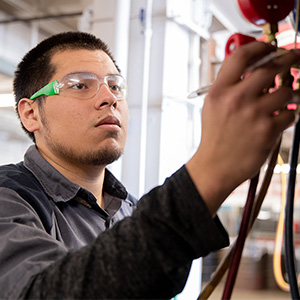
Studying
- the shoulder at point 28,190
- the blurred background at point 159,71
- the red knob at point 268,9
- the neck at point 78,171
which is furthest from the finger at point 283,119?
the blurred background at point 159,71

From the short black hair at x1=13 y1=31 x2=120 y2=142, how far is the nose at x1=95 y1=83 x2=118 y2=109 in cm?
20

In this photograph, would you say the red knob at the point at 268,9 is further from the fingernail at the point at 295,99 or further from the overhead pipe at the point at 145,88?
the overhead pipe at the point at 145,88

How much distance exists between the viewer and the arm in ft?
1.60

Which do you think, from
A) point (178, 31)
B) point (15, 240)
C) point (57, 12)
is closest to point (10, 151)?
Answer: point (57, 12)

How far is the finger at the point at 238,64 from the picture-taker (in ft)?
1.65

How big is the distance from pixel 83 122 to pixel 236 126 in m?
0.73

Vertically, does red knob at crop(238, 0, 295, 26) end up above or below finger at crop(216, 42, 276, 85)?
above

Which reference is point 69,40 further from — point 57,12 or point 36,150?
point 57,12

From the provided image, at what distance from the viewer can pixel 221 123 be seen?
1.63 feet

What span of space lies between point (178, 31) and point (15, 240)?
4.07 ft

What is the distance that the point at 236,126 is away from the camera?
49 cm

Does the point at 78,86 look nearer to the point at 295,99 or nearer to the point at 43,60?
the point at 43,60

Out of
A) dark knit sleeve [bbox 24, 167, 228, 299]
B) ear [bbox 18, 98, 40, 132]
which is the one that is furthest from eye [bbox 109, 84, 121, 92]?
dark knit sleeve [bbox 24, 167, 228, 299]

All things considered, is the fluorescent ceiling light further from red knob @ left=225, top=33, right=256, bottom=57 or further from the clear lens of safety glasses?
red knob @ left=225, top=33, right=256, bottom=57
